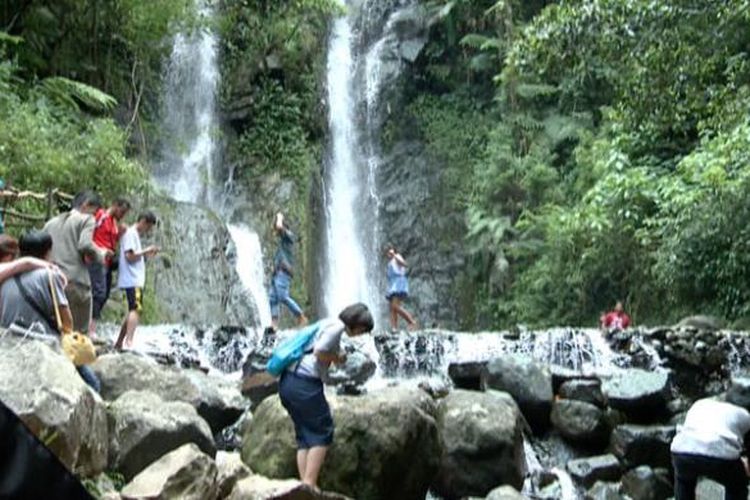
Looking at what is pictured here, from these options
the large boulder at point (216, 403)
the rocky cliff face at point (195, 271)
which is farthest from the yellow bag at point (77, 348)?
the rocky cliff face at point (195, 271)

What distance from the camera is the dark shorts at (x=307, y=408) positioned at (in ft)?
18.8

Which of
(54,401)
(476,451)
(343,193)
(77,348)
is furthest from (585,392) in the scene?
(343,193)

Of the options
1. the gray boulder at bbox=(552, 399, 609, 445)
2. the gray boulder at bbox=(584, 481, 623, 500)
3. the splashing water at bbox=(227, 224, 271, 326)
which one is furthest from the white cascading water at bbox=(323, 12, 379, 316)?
the gray boulder at bbox=(584, 481, 623, 500)

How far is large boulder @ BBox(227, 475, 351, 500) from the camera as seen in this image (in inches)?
207

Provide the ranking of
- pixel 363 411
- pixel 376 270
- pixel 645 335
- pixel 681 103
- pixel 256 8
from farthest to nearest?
pixel 256 8, pixel 376 270, pixel 645 335, pixel 681 103, pixel 363 411

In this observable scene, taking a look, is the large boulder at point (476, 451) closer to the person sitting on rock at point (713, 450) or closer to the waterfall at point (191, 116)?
the person sitting on rock at point (713, 450)

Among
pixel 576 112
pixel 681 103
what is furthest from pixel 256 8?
pixel 681 103

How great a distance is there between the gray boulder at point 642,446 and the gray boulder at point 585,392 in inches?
26.4

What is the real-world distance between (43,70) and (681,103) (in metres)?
12.3

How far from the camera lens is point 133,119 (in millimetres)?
18047

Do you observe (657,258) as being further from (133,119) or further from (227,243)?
(133,119)

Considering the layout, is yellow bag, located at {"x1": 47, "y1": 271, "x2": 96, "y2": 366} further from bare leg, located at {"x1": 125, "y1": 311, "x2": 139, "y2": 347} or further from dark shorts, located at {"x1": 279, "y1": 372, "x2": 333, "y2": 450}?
bare leg, located at {"x1": 125, "y1": 311, "x2": 139, "y2": 347}

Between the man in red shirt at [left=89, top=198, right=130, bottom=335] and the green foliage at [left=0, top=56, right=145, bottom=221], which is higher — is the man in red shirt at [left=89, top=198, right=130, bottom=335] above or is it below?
below

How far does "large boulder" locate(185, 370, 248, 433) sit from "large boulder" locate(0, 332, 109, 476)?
2952mm
